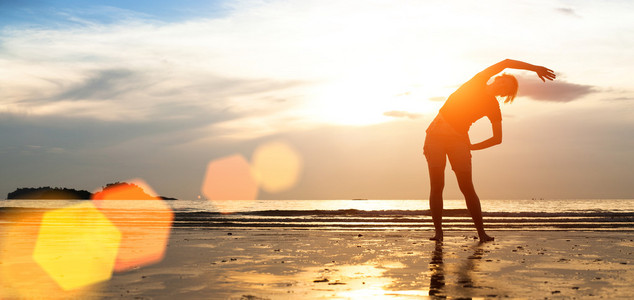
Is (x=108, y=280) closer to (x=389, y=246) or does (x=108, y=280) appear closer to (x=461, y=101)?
(x=389, y=246)

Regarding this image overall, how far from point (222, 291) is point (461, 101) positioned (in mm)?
5666

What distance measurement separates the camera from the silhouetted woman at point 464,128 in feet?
27.8

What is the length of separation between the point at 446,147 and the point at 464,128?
40 centimetres

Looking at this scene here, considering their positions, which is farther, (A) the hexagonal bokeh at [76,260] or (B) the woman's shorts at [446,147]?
(B) the woman's shorts at [446,147]

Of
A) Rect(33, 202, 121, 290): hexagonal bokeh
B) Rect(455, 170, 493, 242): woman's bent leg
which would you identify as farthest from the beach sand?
Rect(455, 170, 493, 242): woman's bent leg

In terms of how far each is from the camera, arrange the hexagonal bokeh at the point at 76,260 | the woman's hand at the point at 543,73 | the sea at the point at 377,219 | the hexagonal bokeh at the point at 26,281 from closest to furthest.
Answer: the hexagonal bokeh at the point at 26,281 < the hexagonal bokeh at the point at 76,260 < the woman's hand at the point at 543,73 < the sea at the point at 377,219

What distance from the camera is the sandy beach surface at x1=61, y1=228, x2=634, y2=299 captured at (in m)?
3.94

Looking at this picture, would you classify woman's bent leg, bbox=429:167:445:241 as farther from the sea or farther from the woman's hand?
the sea

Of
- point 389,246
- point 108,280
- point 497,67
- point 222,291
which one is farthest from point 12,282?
point 497,67

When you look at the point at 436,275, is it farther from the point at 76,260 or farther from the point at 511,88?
the point at 511,88

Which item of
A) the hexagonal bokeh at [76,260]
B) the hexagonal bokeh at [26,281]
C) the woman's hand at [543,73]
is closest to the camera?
the hexagonal bokeh at [26,281]

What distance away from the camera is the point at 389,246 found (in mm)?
7961

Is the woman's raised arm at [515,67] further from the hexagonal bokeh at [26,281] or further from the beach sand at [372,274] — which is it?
the hexagonal bokeh at [26,281]

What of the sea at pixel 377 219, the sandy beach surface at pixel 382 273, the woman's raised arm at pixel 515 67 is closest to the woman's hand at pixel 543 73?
the woman's raised arm at pixel 515 67
